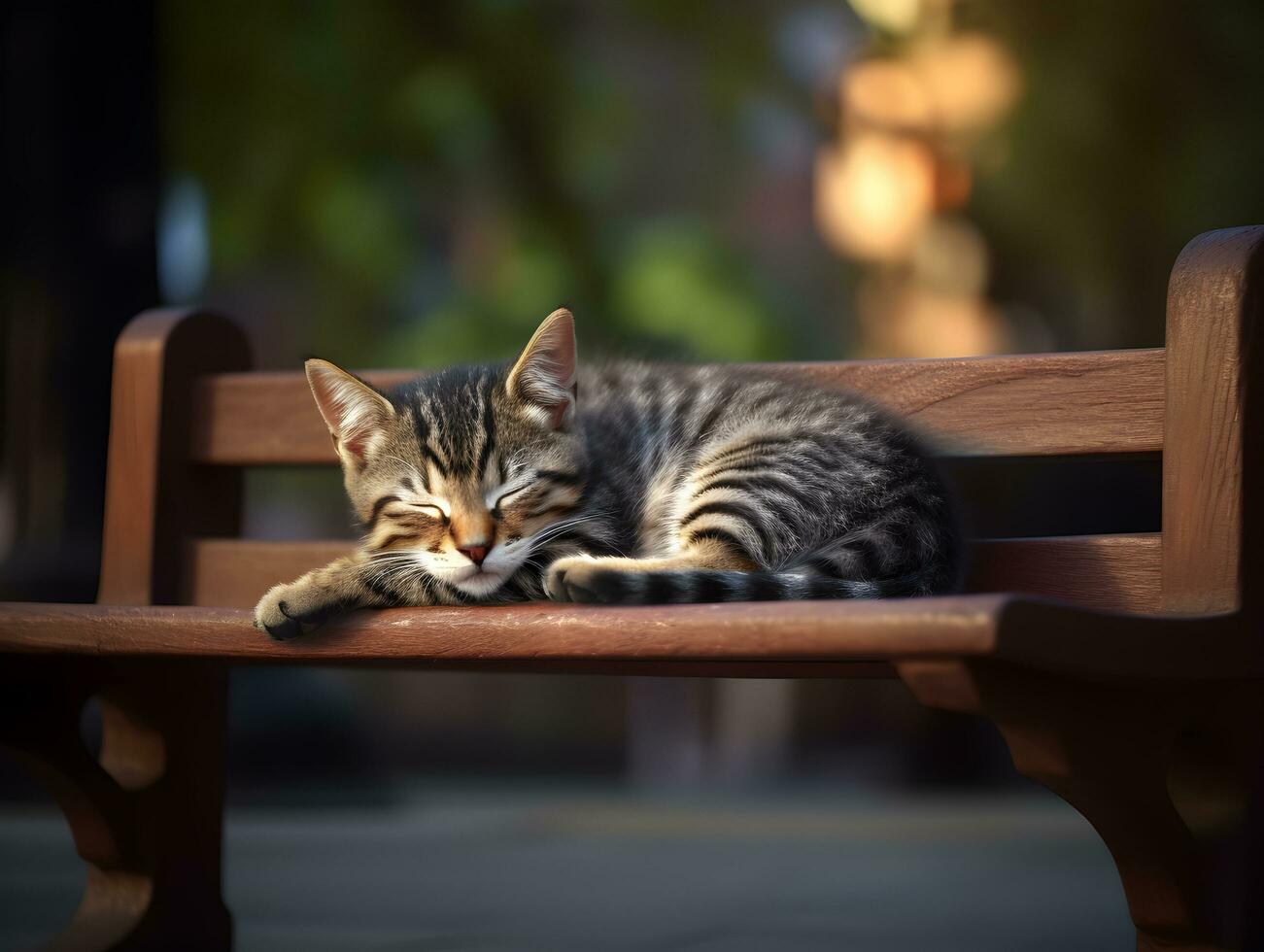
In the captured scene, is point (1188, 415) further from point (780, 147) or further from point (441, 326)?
point (780, 147)

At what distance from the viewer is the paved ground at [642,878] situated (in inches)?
113

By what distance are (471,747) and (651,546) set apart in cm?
542

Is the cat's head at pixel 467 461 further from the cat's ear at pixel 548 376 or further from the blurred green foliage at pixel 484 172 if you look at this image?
the blurred green foliage at pixel 484 172

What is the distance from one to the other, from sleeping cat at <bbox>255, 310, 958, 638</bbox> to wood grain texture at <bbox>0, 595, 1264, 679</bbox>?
0.10m

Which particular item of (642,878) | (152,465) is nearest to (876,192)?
(642,878)

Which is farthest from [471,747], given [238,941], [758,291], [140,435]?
[140,435]

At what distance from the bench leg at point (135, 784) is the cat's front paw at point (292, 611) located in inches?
23.3

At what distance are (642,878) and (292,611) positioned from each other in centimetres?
220

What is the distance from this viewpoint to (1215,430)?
1.89 m

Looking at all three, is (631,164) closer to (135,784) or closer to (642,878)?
(642,878)

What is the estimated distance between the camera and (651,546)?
7.01ft

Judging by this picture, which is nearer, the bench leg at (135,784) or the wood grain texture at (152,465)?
the bench leg at (135,784)

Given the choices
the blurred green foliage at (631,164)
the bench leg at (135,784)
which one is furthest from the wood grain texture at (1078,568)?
the blurred green foliage at (631,164)

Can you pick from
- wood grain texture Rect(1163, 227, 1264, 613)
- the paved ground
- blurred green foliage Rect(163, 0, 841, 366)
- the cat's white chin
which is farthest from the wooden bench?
blurred green foliage Rect(163, 0, 841, 366)
